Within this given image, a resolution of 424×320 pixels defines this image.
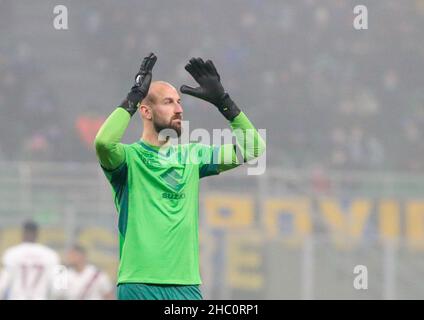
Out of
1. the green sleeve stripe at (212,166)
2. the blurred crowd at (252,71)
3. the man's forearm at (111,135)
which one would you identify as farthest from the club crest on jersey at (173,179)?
the blurred crowd at (252,71)

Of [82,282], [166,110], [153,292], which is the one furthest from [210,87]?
[82,282]

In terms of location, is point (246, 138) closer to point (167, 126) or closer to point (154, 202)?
point (167, 126)

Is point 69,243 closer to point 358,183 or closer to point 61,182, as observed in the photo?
point 61,182

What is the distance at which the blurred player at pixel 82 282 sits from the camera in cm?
1270

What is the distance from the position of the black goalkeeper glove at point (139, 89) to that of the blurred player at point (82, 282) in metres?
6.73

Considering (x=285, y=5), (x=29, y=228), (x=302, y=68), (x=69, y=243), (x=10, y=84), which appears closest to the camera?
(x=29, y=228)

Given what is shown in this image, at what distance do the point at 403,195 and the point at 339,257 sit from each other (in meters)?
1.39

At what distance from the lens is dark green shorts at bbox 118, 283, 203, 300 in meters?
6.03

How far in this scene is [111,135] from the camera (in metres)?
5.97

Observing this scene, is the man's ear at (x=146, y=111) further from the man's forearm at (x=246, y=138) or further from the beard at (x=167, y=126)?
the man's forearm at (x=246, y=138)

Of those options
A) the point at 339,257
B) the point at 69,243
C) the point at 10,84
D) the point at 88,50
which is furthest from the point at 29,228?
the point at 88,50

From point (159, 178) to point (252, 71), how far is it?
15.5 meters

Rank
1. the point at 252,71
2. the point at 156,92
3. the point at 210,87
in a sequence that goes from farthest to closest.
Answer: the point at 252,71, the point at 156,92, the point at 210,87

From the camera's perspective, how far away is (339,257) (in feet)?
52.9
